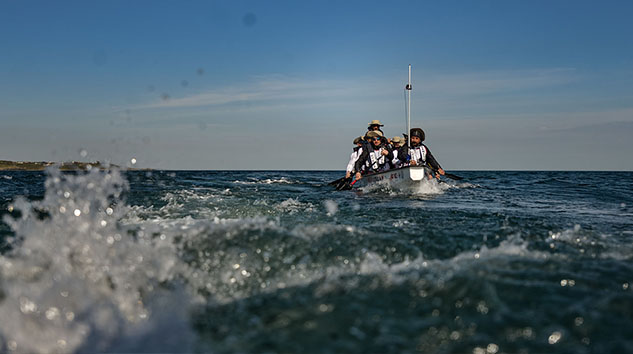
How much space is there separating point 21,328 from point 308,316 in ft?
6.38

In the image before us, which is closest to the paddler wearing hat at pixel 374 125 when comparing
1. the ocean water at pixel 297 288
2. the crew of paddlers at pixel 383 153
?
the crew of paddlers at pixel 383 153

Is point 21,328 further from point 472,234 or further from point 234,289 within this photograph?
point 472,234

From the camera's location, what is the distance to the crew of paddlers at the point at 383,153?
16.7 meters

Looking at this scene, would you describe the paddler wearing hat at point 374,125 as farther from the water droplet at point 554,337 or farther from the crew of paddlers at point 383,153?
the water droplet at point 554,337

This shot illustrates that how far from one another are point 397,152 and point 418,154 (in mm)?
1059

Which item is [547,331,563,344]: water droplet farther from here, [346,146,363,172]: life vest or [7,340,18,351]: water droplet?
[346,146,363,172]: life vest

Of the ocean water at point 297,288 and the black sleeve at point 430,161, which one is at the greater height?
the black sleeve at point 430,161

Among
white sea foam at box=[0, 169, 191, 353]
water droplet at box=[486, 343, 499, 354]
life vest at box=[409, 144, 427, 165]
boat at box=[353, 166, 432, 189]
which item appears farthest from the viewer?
life vest at box=[409, 144, 427, 165]

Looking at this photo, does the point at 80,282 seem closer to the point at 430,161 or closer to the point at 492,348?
the point at 492,348

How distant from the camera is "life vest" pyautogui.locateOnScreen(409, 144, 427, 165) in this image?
16578 millimetres

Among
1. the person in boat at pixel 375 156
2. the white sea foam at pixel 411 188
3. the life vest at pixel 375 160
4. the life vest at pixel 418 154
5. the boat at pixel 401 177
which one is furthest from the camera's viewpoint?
the life vest at pixel 375 160

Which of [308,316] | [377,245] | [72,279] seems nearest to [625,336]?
[308,316]

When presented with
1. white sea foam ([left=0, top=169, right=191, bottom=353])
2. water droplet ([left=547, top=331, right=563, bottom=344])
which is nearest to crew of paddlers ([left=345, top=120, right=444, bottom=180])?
white sea foam ([left=0, top=169, right=191, bottom=353])

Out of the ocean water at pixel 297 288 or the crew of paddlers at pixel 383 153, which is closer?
the ocean water at pixel 297 288
